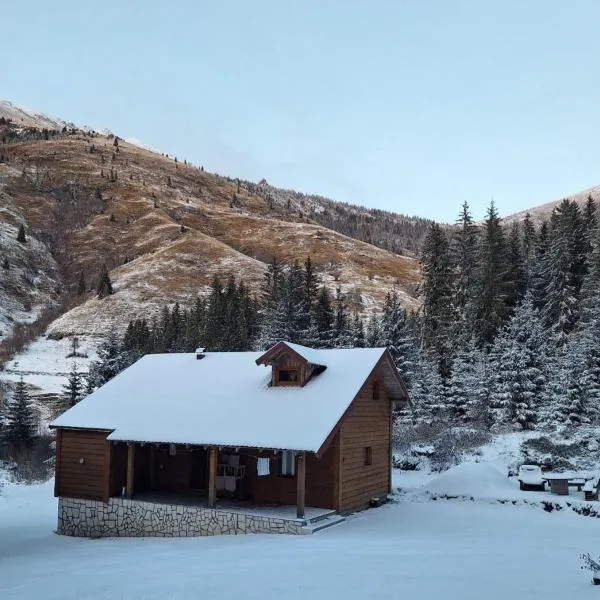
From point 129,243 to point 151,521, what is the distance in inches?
3998

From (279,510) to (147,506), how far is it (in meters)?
4.88

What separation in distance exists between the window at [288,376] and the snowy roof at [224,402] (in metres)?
0.37

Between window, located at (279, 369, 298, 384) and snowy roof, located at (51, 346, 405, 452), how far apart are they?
1.22 ft

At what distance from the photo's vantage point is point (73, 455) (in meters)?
22.2

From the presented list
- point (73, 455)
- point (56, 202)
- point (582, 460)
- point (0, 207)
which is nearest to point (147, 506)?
point (73, 455)

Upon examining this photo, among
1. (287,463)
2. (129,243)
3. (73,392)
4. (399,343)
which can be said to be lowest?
(287,463)

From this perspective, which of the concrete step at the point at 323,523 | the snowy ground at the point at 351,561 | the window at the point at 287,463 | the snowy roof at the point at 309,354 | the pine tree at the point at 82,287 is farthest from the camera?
the pine tree at the point at 82,287

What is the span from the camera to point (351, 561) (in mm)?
12281

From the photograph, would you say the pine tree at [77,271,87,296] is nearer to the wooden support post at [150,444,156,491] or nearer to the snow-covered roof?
the wooden support post at [150,444,156,491]

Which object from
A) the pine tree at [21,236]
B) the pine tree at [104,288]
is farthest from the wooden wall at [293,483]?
the pine tree at [21,236]

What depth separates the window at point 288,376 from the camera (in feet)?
68.2

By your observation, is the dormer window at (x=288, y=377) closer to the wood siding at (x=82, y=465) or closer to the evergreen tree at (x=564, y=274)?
the wood siding at (x=82, y=465)

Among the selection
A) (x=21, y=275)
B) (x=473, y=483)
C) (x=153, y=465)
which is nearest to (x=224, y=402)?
(x=153, y=465)

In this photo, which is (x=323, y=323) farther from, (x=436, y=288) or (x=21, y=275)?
(x=21, y=275)
